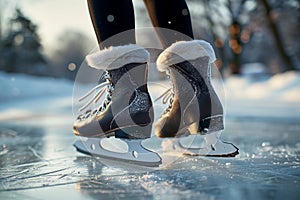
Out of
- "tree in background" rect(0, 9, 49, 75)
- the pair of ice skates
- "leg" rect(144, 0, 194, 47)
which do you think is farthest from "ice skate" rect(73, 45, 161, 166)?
"tree in background" rect(0, 9, 49, 75)

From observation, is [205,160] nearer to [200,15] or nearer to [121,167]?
[121,167]

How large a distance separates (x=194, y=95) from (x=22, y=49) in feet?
44.2

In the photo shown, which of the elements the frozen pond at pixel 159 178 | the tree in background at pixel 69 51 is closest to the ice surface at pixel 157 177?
the frozen pond at pixel 159 178

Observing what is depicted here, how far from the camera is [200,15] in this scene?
16766 millimetres

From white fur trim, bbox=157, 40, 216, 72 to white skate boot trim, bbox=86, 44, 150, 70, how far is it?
5 cm

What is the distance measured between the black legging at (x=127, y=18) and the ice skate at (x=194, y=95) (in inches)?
3.6

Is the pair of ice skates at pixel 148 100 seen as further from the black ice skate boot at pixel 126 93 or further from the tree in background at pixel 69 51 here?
the tree in background at pixel 69 51

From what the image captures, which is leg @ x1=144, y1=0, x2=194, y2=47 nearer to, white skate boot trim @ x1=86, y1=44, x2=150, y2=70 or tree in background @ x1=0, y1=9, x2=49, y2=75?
white skate boot trim @ x1=86, y1=44, x2=150, y2=70

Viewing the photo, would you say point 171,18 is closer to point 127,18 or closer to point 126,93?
point 127,18

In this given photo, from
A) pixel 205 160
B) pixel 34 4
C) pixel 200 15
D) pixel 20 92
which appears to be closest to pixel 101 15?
pixel 205 160

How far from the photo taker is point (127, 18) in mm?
1139

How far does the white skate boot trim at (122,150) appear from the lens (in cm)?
105

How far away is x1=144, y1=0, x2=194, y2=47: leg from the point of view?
1.21 m

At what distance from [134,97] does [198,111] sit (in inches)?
6.8
